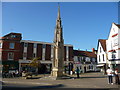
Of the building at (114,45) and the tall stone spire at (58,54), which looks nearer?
the tall stone spire at (58,54)

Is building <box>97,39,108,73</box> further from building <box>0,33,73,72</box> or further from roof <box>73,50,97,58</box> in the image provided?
building <box>0,33,73,72</box>

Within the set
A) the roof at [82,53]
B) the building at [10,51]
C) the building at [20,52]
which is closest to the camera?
the building at [10,51]

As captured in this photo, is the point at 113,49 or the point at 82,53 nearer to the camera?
the point at 113,49

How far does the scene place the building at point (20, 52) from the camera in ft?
127

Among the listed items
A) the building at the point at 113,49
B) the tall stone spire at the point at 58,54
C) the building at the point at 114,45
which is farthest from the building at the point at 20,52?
the tall stone spire at the point at 58,54

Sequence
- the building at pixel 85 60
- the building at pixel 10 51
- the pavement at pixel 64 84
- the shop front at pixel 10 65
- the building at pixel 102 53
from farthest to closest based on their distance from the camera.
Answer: the building at pixel 85 60
the building at pixel 102 53
the building at pixel 10 51
the shop front at pixel 10 65
the pavement at pixel 64 84

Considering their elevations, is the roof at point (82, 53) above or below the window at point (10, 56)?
above

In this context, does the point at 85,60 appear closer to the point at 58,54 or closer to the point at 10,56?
the point at 10,56

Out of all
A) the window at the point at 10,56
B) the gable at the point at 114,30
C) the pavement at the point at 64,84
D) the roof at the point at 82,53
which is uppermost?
the gable at the point at 114,30

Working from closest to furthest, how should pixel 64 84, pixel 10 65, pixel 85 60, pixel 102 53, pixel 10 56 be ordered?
pixel 64 84 → pixel 10 65 → pixel 10 56 → pixel 102 53 → pixel 85 60

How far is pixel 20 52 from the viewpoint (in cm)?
4078

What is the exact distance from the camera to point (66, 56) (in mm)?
47531

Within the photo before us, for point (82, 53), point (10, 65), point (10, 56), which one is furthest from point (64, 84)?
point (82, 53)

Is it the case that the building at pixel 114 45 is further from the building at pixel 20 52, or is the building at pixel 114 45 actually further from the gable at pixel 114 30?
the building at pixel 20 52
